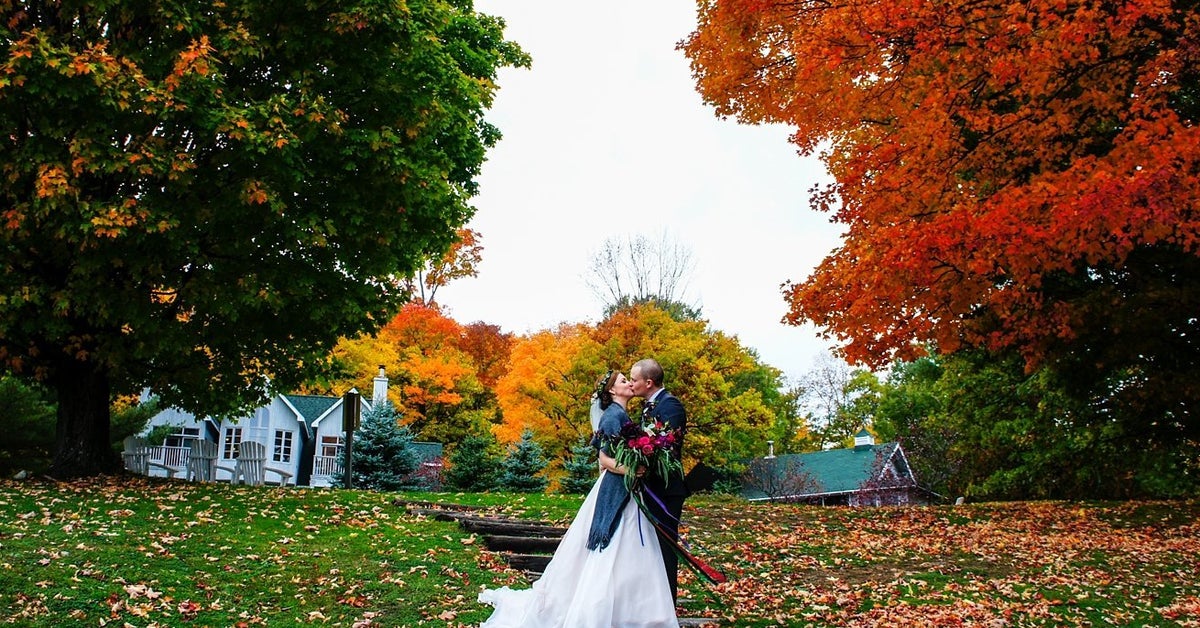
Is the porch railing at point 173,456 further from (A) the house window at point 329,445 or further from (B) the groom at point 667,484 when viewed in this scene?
(B) the groom at point 667,484

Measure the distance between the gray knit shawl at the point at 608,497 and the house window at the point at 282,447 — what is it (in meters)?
36.4

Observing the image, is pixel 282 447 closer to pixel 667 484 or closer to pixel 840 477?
pixel 840 477

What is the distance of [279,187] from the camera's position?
1199 centimetres

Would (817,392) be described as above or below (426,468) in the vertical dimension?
above

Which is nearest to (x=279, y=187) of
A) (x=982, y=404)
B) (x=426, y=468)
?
(x=982, y=404)

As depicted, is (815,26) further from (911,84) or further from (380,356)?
(380,356)

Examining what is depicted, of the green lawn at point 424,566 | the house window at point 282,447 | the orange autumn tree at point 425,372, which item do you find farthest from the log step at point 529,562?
the house window at point 282,447

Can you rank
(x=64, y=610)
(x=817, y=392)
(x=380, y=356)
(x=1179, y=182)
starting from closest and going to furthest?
1. (x=64, y=610)
2. (x=1179, y=182)
3. (x=380, y=356)
4. (x=817, y=392)

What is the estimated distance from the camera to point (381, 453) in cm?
2408

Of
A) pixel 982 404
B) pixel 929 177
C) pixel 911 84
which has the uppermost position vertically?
pixel 911 84

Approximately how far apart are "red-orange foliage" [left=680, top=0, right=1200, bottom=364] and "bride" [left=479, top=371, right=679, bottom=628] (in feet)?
17.2

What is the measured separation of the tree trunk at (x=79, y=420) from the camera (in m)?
13.7

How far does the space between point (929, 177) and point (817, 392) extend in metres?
45.8

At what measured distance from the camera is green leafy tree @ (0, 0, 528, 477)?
A: 1111cm
